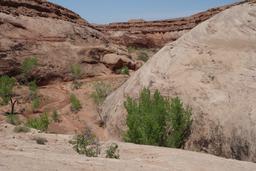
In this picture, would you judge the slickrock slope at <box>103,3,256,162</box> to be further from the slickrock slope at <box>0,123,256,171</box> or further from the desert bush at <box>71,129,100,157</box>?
the desert bush at <box>71,129,100,157</box>

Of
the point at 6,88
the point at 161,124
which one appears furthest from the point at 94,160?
the point at 6,88

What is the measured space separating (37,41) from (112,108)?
11453mm

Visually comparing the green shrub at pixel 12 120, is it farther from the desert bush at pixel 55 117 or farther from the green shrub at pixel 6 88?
the green shrub at pixel 6 88

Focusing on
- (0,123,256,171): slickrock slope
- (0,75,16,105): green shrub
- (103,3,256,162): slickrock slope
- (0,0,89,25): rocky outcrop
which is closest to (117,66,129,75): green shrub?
(0,0,89,25): rocky outcrop

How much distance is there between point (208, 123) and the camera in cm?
1026

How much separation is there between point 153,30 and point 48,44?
2250 cm

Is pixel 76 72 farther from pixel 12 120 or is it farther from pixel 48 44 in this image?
pixel 12 120

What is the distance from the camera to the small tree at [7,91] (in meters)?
18.4

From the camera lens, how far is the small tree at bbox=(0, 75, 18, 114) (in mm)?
18391

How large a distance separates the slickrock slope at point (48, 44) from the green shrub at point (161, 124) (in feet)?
42.7

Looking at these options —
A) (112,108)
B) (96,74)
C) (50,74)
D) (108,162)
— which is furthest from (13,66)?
(108,162)

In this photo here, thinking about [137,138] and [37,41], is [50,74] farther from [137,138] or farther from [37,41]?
[137,138]

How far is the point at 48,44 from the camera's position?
952 inches

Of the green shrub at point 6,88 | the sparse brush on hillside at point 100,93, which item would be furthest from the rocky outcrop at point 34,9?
the sparse brush on hillside at point 100,93
